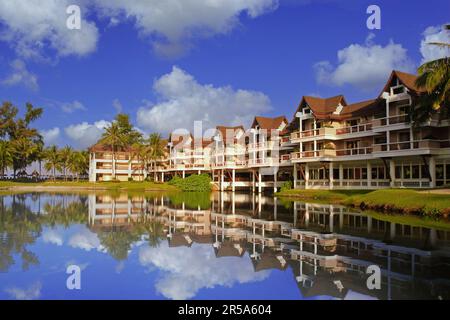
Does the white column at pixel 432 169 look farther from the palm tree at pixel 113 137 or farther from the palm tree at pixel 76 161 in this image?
the palm tree at pixel 76 161

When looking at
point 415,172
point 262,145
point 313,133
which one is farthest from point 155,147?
point 415,172

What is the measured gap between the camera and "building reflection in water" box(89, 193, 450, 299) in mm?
8727

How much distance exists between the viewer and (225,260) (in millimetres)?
11648

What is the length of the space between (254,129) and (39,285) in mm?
50633

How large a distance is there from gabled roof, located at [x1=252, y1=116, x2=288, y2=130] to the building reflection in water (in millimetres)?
36076

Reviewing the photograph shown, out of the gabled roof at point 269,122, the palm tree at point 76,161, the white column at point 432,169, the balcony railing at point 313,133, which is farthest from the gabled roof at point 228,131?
the palm tree at point 76,161

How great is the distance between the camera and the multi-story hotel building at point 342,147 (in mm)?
34156

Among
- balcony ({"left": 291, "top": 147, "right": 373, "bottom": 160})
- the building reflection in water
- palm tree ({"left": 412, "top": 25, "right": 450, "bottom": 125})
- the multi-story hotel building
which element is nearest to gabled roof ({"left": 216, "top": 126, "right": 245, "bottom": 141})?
the multi-story hotel building

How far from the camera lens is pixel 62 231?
17625 mm

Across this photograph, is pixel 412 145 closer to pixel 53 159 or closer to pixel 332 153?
pixel 332 153

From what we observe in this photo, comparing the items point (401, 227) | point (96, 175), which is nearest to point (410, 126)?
point (401, 227)

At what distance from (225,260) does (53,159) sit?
8831 centimetres

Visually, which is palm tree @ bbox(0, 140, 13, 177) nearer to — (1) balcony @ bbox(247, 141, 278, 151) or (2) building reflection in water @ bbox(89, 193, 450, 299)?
(1) balcony @ bbox(247, 141, 278, 151)

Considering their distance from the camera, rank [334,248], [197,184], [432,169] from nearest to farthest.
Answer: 1. [334,248]
2. [432,169]
3. [197,184]
